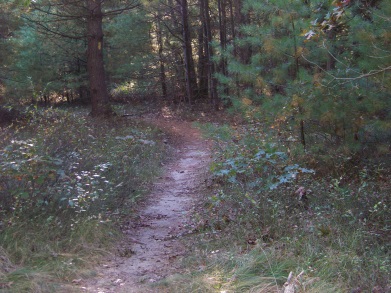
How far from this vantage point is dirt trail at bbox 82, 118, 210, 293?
4.64m

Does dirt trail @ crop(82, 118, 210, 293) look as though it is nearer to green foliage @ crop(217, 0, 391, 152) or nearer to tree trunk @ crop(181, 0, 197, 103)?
green foliage @ crop(217, 0, 391, 152)

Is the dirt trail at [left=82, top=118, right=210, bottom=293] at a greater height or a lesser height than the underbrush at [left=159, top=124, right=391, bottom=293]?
lesser

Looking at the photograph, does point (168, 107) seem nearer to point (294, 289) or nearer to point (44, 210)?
point (44, 210)

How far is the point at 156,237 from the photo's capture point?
20.3 feet

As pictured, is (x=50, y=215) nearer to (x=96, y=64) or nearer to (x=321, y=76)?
(x=321, y=76)

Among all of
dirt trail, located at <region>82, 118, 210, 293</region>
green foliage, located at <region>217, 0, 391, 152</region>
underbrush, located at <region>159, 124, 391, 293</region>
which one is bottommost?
dirt trail, located at <region>82, 118, 210, 293</region>

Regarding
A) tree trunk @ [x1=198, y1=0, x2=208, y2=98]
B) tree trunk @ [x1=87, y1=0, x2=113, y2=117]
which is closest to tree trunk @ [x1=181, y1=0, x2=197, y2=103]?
tree trunk @ [x1=198, y1=0, x2=208, y2=98]

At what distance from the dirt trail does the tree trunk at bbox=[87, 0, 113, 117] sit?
4.76m

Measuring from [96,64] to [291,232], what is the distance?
37.1 feet

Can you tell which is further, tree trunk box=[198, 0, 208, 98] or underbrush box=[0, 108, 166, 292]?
tree trunk box=[198, 0, 208, 98]

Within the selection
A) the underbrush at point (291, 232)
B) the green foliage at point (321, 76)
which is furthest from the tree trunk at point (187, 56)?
the underbrush at point (291, 232)

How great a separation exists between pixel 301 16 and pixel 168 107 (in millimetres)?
15869

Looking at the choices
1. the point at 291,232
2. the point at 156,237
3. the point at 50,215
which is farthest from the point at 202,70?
the point at 291,232

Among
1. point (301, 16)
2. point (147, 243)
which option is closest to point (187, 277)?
point (147, 243)
